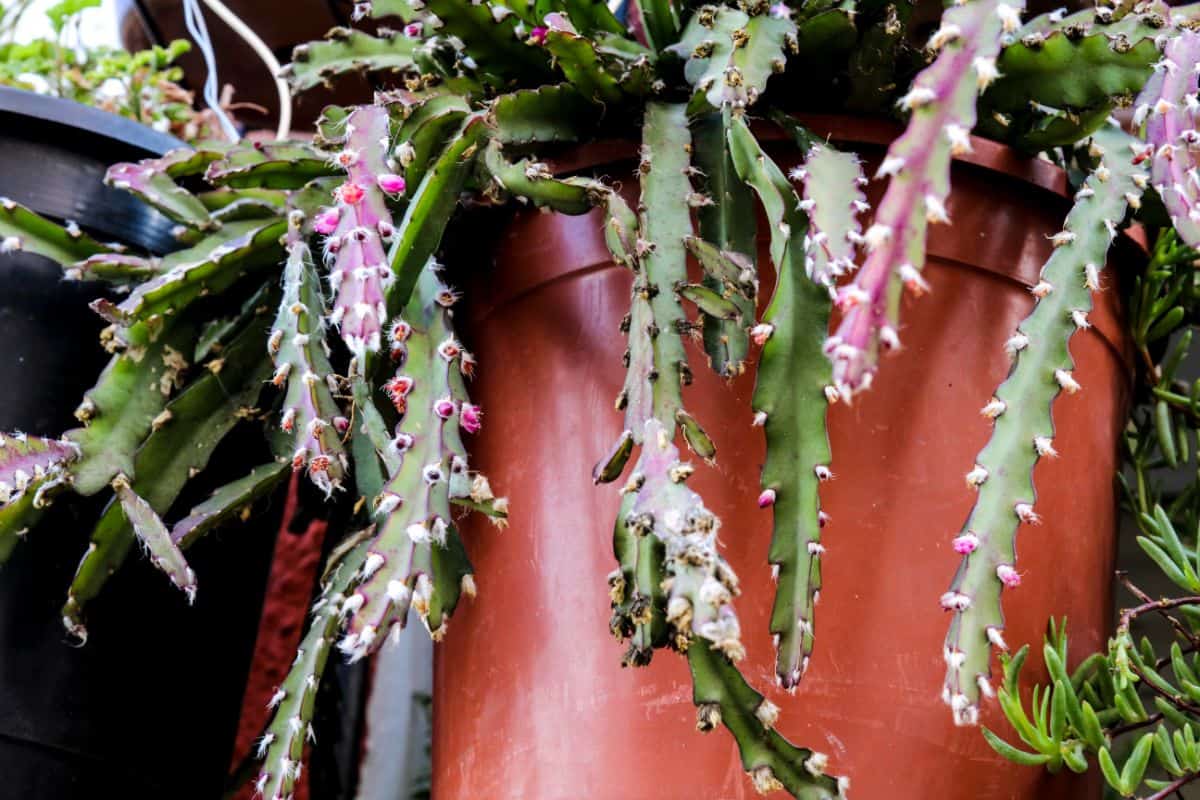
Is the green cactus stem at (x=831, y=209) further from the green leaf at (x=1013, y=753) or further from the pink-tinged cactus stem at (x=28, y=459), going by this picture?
the pink-tinged cactus stem at (x=28, y=459)

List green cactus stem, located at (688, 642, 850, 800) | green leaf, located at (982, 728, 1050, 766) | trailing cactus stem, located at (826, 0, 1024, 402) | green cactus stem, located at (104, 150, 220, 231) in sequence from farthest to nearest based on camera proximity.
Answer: green cactus stem, located at (104, 150, 220, 231), green leaf, located at (982, 728, 1050, 766), green cactus stem, located at (688, 642, 850, 800), trailing cactus stem, located at (826, 0, 1024, 402)

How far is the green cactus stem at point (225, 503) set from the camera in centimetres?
101

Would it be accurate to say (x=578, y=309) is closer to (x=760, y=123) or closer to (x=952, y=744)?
(x=760, y=123)

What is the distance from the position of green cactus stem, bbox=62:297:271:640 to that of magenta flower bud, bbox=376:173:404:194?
0.27 meters

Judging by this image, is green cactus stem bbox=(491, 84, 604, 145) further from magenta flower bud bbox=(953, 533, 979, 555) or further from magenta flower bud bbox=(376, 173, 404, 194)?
magenta flower bud bbox=(953, 533, 979, 555)

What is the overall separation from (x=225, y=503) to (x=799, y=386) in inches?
18.1

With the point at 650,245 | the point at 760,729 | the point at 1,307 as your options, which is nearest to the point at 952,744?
the point at 760,729

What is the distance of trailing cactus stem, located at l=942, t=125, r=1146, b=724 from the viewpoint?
2.53 ft

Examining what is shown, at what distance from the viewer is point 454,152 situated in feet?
3.02

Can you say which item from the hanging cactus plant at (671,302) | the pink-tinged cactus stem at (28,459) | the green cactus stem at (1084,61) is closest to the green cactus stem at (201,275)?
the hanging cactus plant at (671,302)

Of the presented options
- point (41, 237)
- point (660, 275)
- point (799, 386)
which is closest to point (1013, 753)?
point (799, 386)

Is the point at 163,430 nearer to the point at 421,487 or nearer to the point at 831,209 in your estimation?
the point at 421,487

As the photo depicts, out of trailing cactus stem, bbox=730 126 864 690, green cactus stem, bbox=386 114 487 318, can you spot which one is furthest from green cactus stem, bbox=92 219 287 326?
trailing cactus stem, bbox=730 126 864 690

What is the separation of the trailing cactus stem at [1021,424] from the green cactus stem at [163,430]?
591 millimetres
